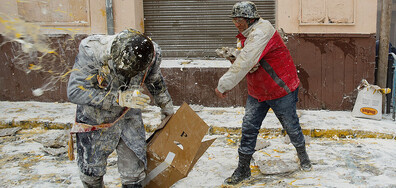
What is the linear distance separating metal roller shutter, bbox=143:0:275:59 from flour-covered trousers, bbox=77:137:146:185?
15.5ft

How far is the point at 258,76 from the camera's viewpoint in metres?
4.02

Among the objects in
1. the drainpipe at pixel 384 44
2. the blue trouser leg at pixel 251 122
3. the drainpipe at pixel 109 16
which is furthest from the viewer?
the drainpipe at pixel 109 16

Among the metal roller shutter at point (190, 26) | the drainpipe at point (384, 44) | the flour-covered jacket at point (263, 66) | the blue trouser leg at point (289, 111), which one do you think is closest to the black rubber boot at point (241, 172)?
the blue trouser leg at point (289, 111)

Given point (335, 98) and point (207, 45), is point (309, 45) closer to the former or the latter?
point (335, 98)

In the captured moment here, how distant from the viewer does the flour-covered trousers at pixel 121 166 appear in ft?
10.3

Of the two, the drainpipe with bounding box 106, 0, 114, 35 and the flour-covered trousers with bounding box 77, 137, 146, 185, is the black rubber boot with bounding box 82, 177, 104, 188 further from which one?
the drainpipe with bounding box 106, 0, 114, 35

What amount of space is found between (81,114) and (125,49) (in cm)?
79

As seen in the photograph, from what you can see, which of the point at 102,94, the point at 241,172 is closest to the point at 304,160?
the point at 241,172

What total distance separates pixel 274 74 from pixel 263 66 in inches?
5.7

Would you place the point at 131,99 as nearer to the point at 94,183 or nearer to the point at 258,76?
the point at 94,183

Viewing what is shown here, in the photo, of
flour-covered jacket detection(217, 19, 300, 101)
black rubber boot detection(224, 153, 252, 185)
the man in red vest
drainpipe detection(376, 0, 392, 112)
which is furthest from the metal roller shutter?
black rubber boot detection(224, 153, 252, 185)

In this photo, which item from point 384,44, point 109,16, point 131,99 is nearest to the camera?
point 131,99

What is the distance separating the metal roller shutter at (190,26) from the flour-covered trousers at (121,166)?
4.73 metres

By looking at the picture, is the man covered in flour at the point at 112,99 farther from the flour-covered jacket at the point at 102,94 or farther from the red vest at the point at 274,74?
the red vest at the point at 274,74
